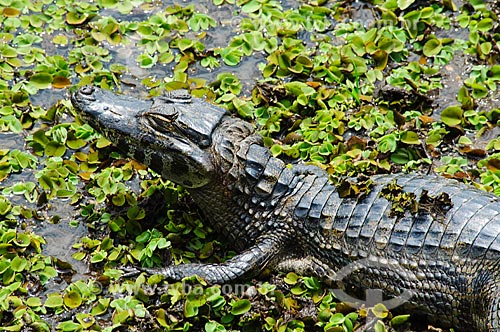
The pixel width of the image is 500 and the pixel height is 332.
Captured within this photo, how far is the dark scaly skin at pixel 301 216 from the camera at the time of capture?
484 centimetres

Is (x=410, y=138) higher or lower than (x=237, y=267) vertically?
higher

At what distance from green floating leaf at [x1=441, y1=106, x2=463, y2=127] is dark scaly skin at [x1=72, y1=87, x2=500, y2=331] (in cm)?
110

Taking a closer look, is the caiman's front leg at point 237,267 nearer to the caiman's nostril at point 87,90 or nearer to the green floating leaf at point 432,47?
the caiman's nostril at point 87,90

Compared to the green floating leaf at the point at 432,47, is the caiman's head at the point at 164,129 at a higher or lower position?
lower

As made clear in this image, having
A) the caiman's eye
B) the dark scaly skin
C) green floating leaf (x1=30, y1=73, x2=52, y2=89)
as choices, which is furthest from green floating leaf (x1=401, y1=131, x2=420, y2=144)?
green floating leaf (x1=30, y1=73, x2=52, y2=89)

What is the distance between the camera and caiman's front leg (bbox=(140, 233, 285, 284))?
5.18 m

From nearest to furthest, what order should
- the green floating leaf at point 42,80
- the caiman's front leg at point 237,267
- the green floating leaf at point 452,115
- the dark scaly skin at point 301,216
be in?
1. the dark scaly skin at point 301,216
2. the caiman's front leg at point 237,267
3. the green floating leaf at point 452,115
4. the green floating leaf at point 42,80

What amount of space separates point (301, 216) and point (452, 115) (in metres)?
1.80

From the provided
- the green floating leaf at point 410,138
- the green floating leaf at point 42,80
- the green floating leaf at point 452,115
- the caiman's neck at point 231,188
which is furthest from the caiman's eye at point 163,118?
the green floating leaf at point 452,115

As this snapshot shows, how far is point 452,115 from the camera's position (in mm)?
6320

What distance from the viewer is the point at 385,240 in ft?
16.4

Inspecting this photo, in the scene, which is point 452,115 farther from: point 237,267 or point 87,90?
point 87,90

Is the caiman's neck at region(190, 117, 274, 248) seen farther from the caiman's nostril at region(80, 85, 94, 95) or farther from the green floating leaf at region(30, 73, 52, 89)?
the green floating leaf at region(30, 73, 52, 89)

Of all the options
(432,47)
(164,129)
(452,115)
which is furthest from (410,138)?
(164,129)
